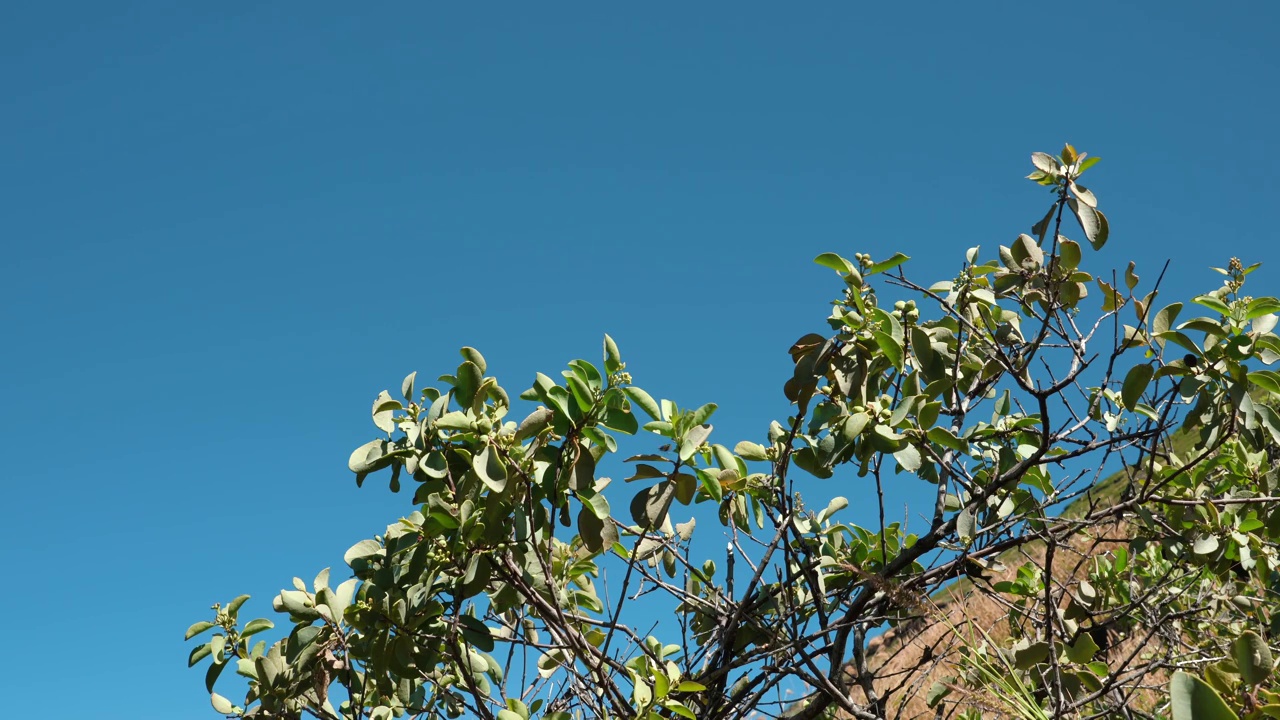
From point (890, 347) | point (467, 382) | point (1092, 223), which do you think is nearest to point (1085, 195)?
point (1092, 223)

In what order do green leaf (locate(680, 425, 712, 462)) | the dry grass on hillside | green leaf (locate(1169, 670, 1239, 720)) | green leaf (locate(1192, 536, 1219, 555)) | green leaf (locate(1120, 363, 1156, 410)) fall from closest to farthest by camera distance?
green leaf (locate(1169, 670, 1239, 720)) < green leaf (locate(680, 425, 712, 462)) < green leaf (locate(1120, 363, 1156, 410)) < the dry grass on hillside < green leaf (locate(1192, 536, 1219, 555))

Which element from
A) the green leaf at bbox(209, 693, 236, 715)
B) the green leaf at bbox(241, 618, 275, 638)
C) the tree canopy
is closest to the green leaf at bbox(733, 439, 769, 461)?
the tree canopy

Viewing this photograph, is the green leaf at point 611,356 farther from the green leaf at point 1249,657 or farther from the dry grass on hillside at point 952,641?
the green leaf at point 1249,657

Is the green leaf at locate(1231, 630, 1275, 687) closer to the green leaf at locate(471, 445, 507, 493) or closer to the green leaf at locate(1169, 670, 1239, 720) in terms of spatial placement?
the green leaf at locate(1169, 670, 1239, 720)

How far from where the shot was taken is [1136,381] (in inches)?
97.5

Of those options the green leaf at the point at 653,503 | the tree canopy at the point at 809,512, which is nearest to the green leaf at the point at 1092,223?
the tree canopy at the point at 809,512

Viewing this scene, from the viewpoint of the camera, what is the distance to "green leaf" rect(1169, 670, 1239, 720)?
1214mm

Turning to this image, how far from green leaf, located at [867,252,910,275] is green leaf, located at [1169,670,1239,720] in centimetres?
146

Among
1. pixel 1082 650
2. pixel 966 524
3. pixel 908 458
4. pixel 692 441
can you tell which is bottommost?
pixel 1082 650

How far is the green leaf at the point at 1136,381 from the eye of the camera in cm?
247

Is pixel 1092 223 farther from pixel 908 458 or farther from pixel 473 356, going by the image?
pixel 473 356

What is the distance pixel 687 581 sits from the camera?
3.24 meters

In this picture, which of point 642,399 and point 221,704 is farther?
point 221,704

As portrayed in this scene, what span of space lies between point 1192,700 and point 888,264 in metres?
1.50
